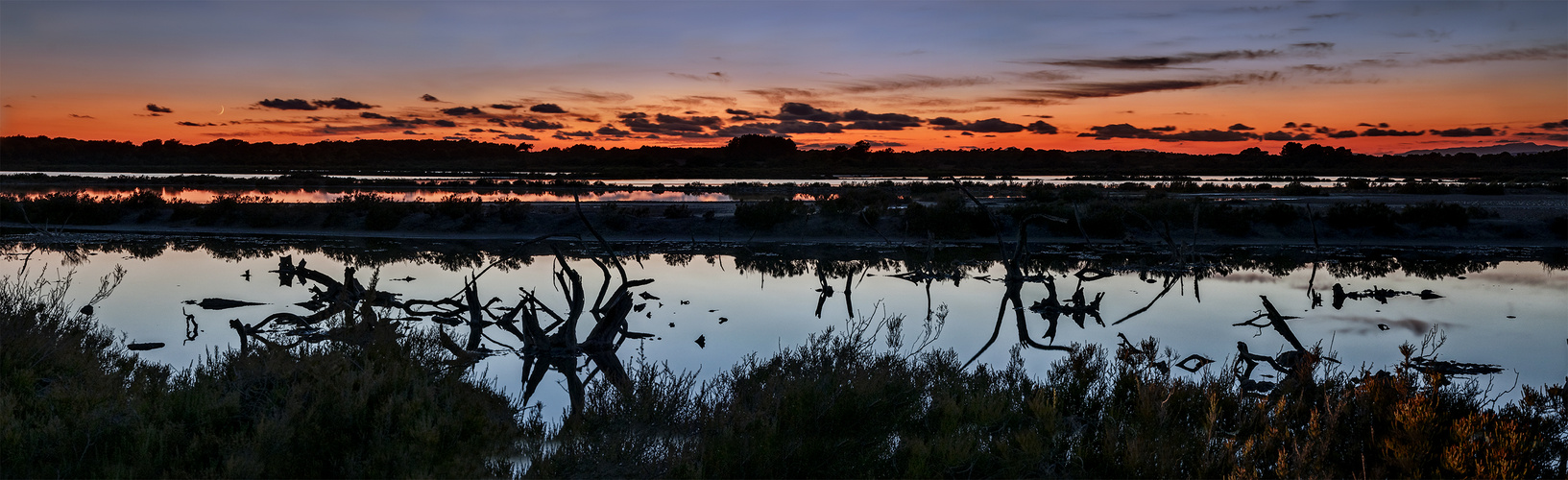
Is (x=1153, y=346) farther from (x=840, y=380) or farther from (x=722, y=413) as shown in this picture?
(x=722, y=413)

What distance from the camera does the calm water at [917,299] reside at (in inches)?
434

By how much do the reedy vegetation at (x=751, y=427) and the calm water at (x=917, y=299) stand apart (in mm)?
1905

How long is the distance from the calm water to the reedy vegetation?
1905 mm

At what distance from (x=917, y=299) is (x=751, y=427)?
924 centimetres

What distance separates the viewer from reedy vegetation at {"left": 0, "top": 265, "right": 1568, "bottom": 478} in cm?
580

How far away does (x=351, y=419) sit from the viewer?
6277mm

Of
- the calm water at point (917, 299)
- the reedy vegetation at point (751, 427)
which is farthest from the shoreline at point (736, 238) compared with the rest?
the reedy vegetation at point (751, 427)

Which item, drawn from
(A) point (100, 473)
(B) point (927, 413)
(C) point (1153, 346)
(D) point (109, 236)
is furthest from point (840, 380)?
(D) point (109, 236)

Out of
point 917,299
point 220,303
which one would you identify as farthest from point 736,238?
point 220,303

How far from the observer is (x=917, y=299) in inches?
607

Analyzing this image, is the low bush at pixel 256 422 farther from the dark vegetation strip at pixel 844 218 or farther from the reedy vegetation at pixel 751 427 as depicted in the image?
the dark vegetation strip at pixel 844 218

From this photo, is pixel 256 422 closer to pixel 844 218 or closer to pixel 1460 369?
pixel 1460 369

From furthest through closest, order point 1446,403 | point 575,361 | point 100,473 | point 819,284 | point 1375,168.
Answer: point 1375,168, point 819,284, point 575,361, point 1446,403, point 100,473

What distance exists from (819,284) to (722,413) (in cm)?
1034
